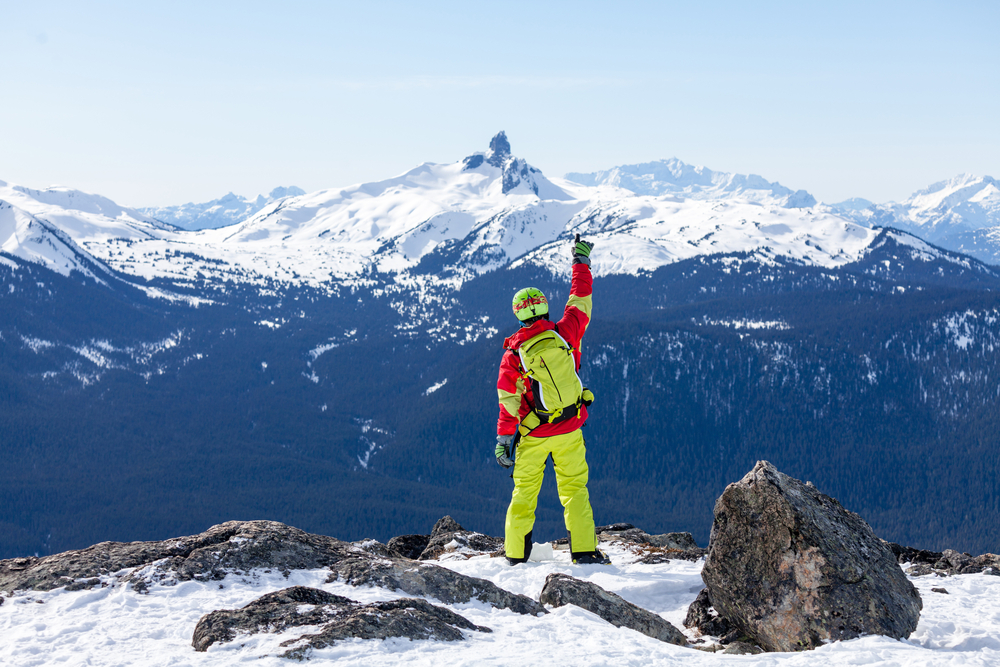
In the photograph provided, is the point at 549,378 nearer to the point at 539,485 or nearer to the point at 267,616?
the point at 539,485

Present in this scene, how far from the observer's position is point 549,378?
13086 mm

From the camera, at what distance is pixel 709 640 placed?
10.5 meters

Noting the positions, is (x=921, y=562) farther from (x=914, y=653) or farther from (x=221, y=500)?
(x=221, y=500)

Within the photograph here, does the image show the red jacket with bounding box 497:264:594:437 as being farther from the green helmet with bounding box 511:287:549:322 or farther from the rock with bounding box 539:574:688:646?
the rock with bounding box 539:574:688:646

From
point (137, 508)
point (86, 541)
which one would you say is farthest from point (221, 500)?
point (86, 541)

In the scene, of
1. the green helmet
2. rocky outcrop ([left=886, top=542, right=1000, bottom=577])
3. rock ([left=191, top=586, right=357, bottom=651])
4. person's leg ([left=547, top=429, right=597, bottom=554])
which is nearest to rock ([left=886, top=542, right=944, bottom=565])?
rocky outcrop ([left=886, top=542, right=1000, bottom=577])

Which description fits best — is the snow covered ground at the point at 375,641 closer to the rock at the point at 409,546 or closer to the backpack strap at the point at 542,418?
the backpack strap at the point at 542,418

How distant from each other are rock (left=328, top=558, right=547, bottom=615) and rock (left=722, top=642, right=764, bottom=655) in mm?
2617

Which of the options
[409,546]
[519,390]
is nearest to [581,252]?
[519,390]

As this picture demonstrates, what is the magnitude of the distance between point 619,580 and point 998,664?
5985 millimetres

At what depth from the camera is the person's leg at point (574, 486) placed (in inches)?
527

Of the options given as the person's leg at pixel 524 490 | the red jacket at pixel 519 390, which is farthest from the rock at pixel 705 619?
the red jacket at pixel 519 390

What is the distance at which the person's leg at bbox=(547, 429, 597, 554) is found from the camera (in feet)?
43.9

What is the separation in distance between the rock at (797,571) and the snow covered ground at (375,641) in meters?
0.44
